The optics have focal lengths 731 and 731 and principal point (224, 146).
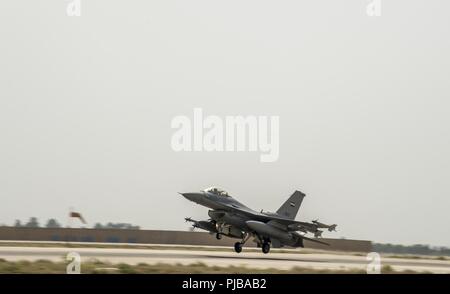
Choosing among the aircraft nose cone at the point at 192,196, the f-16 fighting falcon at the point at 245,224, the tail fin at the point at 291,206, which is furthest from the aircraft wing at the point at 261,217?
the tail fin at the point at 291,206

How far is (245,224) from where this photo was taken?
1852 inches

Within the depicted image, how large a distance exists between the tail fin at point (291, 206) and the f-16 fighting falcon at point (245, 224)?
1615 millimetres

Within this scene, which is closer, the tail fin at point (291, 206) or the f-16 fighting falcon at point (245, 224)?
the f-16 fighting falcon at point (245, 224)

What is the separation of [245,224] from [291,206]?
241 inches

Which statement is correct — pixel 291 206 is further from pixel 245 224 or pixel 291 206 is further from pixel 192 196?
pixel 192 196

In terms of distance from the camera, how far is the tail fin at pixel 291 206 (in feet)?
170

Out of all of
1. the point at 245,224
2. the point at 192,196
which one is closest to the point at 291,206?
the point at 245,224

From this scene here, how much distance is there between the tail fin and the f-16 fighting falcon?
1.62 meters

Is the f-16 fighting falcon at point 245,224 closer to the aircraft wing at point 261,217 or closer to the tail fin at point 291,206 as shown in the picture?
the aircraft wing at point 261,217

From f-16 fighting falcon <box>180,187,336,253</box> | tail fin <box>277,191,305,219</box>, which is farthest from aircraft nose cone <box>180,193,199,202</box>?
tail fin <box>277,191,305,219</box>

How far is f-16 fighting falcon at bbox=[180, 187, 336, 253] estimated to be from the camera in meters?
46.1
